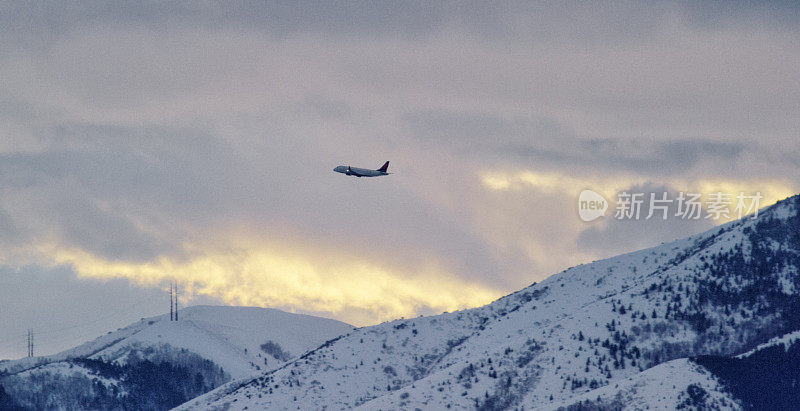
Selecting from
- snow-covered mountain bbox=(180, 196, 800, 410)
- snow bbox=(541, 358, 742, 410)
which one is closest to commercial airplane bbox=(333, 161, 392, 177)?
snow-covered mountain bbox=(180, 196, 800, 410)

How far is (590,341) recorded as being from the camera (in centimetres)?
14925

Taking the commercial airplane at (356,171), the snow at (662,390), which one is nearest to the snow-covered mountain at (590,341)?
the snow at (662,390)

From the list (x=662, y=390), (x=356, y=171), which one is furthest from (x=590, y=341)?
(x=356, y=171)

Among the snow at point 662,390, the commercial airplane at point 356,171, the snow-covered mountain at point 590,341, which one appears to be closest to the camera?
the snow at point 662,390

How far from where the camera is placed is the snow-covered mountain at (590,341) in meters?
140

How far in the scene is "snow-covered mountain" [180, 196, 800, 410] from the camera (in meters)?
140

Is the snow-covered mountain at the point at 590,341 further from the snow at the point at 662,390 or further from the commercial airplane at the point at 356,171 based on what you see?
the commercial airplane at the point at 356,171

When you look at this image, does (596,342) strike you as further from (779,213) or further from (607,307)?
(779,213)

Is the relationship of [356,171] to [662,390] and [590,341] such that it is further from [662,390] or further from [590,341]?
[662,390]

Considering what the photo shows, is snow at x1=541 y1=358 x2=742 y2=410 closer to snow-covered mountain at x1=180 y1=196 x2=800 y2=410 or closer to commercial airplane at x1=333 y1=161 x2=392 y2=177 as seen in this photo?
snow-covered mountain at x1=180 y1=196 x2=800 y2=410

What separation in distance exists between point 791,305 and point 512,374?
3765cm

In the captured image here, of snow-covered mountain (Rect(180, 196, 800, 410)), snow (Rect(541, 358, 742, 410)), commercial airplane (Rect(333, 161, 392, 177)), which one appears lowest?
snow (Rect(541, 358, 742, 410))

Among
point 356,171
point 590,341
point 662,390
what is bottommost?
point 662,390

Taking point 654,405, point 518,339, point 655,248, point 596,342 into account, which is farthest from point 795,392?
point 655,248
